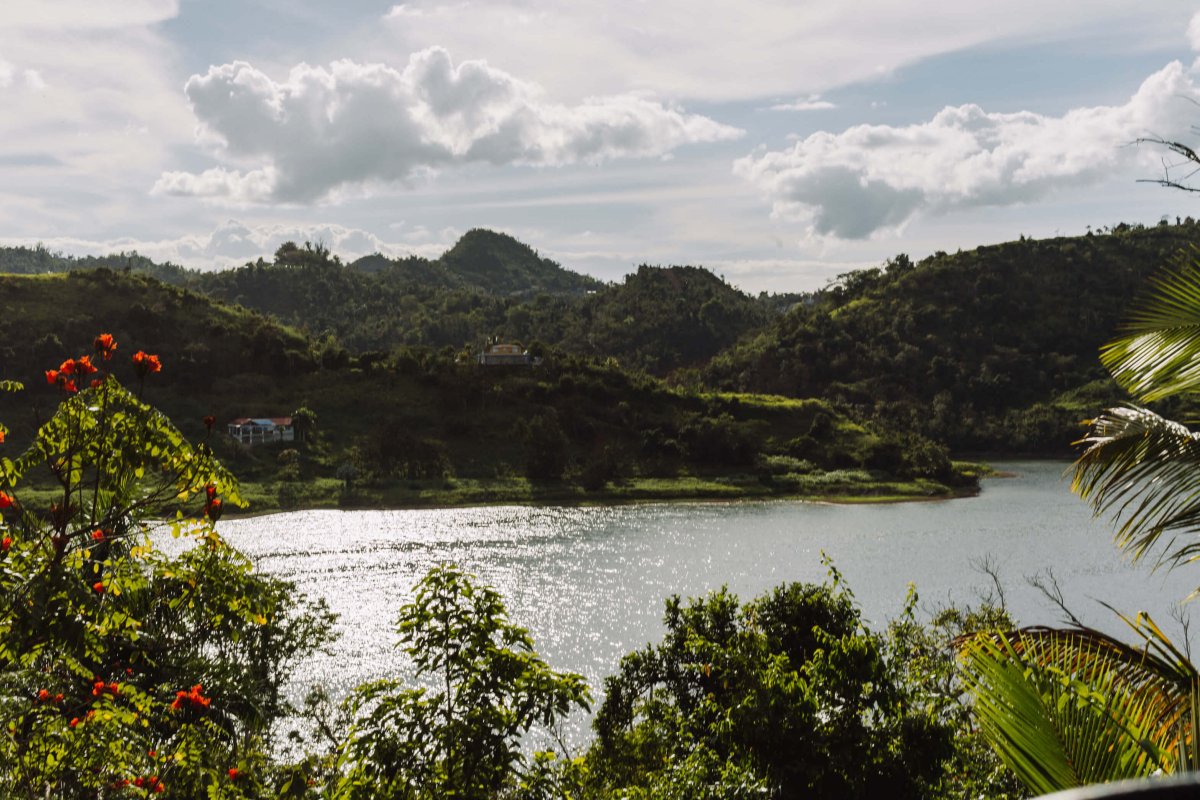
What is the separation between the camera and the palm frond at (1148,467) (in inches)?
192

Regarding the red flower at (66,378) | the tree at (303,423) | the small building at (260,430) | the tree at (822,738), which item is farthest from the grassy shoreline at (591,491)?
the red flower at (66,378)

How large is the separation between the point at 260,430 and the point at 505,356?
27.7 m

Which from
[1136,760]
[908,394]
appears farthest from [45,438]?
[908,394]

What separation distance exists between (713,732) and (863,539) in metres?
43.6

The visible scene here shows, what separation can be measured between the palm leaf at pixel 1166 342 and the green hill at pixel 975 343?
310 feet

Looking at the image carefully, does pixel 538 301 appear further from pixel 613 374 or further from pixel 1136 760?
pixel 1136 760

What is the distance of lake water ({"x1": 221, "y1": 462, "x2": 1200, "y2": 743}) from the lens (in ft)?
108

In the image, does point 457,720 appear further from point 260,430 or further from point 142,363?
point 260,430

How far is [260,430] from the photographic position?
224 ft

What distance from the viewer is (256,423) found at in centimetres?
6819

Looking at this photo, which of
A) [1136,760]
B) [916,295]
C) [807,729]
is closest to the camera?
[1136,760]

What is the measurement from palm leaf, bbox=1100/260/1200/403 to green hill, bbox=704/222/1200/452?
3715 inches

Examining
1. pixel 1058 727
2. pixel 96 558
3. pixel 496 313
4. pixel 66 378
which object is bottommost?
pixel 1058 727

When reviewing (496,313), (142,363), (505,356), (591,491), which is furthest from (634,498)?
(496,313)
